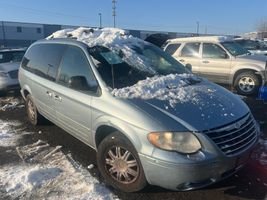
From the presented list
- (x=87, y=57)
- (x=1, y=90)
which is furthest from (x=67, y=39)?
(x=1, y=90)

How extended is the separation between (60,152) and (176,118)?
2.48 meters

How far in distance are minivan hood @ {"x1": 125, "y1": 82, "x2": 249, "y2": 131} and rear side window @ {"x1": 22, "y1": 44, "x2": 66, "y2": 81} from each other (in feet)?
6.50

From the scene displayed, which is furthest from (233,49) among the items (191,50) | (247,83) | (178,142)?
(178,142)

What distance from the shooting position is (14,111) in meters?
8.35

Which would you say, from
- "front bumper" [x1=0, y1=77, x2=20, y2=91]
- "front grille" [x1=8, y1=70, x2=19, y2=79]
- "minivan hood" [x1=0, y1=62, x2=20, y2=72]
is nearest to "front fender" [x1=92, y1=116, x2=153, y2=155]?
"front bumper" [x1=0, y1=77, x2=20, y2=91]

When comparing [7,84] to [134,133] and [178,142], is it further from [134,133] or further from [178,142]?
[178,142]

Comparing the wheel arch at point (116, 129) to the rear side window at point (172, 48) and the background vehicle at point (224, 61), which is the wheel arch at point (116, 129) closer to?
the background vehicle at point (224, 61)

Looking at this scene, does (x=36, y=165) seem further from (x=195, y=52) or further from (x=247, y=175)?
(x=195, y=52)

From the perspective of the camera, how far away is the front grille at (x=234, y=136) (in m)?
3.43

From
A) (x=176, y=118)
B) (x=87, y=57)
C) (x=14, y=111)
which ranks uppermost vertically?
(x=87, y=57)

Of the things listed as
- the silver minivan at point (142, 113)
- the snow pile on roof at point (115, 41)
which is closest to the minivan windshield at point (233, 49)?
the silver minivan at point (142, 113)

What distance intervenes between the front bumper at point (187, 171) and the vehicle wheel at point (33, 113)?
3612 millimetres

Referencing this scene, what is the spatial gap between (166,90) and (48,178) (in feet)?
6.28

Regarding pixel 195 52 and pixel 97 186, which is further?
pixel 195 52
